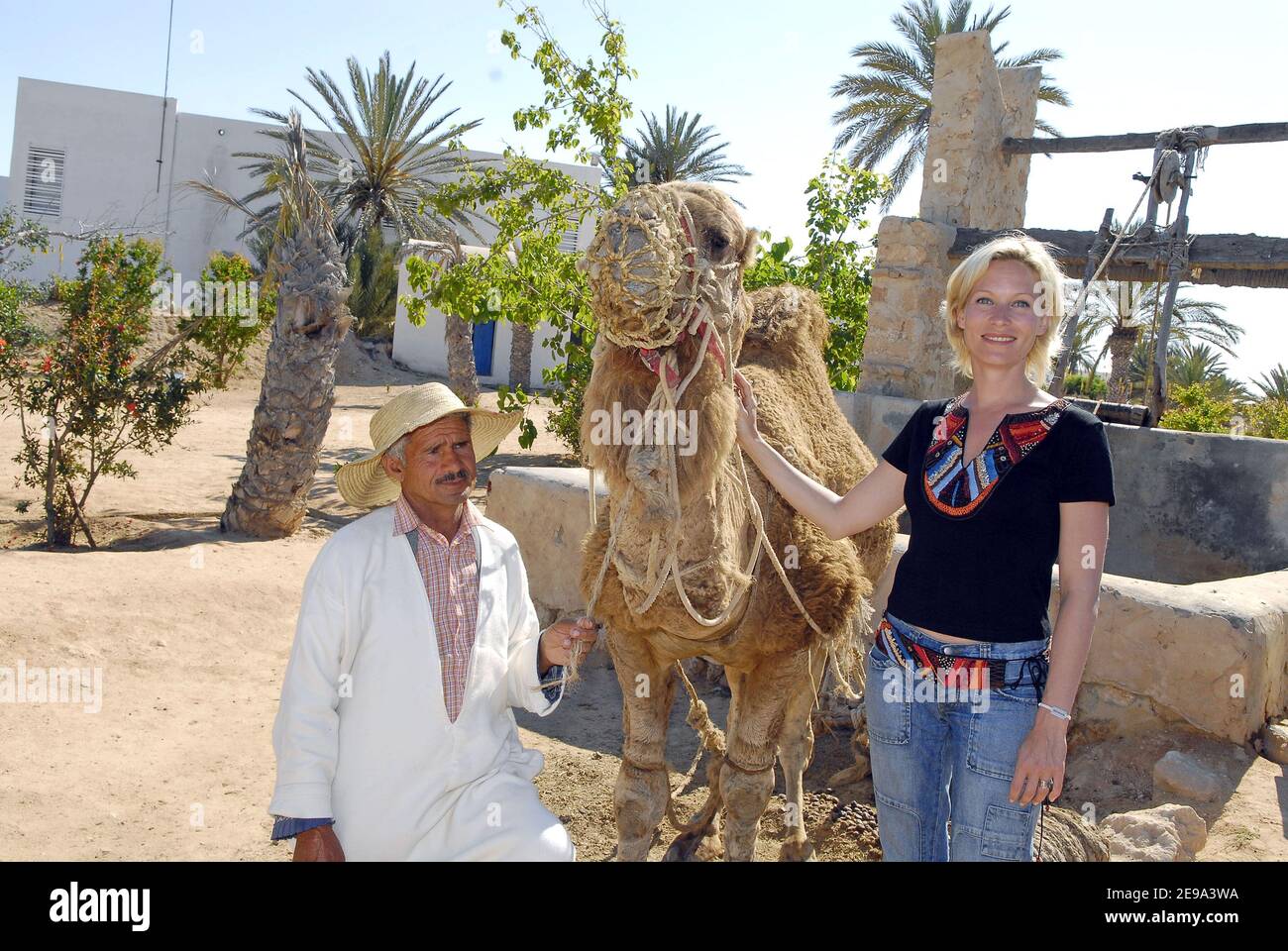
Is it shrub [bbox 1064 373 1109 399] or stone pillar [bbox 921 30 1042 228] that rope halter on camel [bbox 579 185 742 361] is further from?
shrub [bbox 1064 373 1109 399]

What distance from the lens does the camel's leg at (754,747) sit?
384 centimetres

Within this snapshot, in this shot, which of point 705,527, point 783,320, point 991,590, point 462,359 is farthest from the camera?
point 462,359

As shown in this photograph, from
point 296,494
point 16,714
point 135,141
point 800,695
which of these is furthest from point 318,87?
point 800,695

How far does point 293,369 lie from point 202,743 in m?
5.12

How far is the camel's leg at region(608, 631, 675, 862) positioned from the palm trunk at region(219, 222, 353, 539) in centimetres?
669

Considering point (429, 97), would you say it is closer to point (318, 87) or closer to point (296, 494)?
point (318, 87)

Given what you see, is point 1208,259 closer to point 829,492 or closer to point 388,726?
point 829,492

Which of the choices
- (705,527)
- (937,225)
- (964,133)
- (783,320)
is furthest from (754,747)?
(964,133)

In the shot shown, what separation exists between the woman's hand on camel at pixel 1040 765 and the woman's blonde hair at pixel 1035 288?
899 millimetres

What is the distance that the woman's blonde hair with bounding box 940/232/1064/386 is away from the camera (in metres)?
2.62

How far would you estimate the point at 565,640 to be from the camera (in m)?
2.96

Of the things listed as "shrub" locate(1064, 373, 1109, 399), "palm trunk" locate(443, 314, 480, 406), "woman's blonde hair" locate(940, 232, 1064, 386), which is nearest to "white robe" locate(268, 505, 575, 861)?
"woman's blonde hair" locate(940, 232, 1064, 386)
